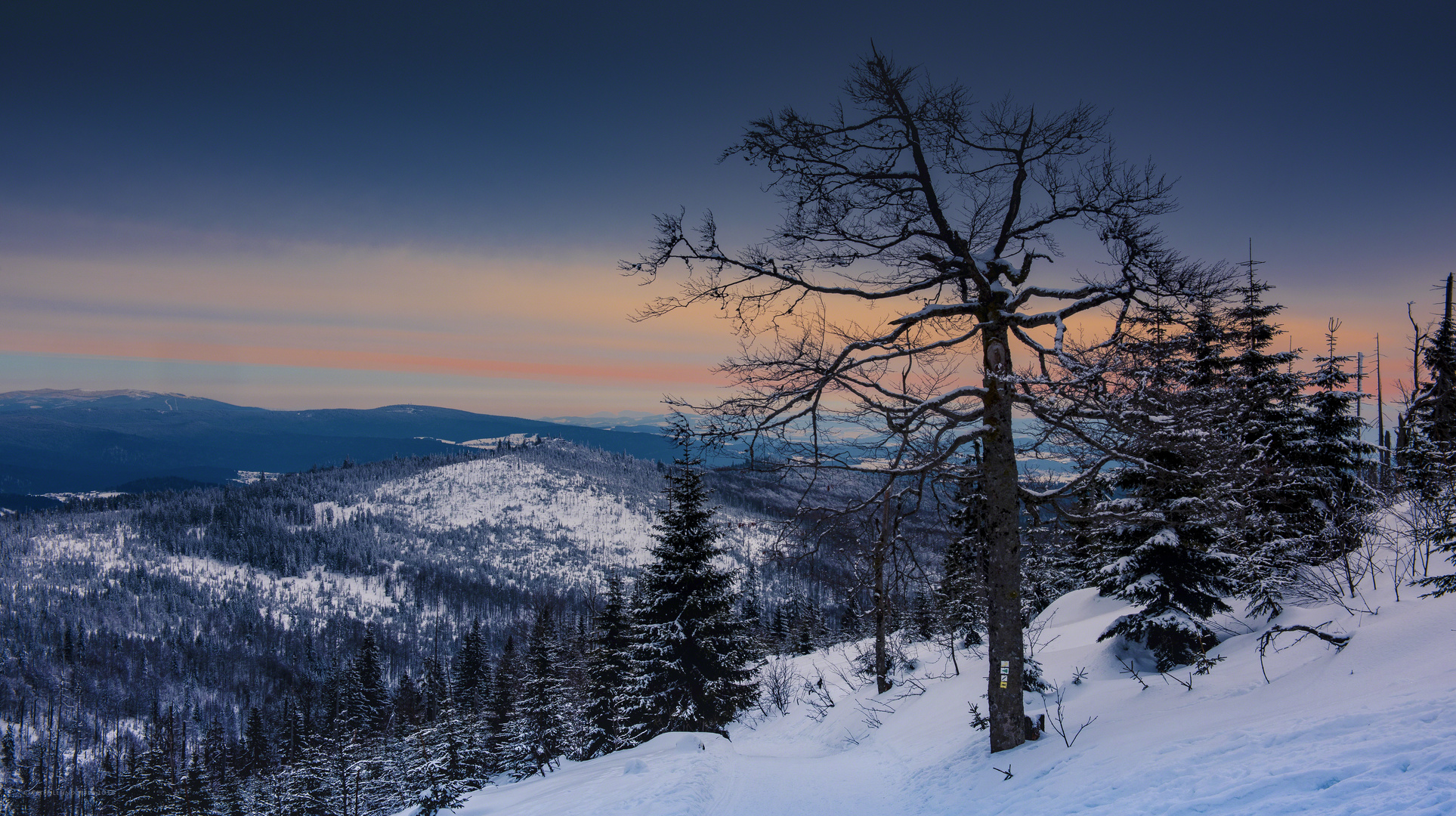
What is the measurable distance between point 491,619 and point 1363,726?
20132 cm

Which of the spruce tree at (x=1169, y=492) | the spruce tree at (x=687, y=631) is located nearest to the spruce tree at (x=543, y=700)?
the spruce tree at (x=687, y=631)

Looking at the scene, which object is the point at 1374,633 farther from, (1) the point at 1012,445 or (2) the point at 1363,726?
(1) the point at 1012,445

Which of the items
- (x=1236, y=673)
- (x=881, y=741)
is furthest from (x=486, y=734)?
(x=1236, y=673)

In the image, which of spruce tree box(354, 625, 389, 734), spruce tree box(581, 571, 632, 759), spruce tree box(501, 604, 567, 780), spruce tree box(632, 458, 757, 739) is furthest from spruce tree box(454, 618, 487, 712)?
spruce tree box(632, 458, 757, 739)

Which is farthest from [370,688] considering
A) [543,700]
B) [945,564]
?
[945,564]

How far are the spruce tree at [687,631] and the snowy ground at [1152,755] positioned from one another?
4739mm

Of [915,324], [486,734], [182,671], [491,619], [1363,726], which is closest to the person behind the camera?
[1363,726]

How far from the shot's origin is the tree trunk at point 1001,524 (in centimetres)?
661

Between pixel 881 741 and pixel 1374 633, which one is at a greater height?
pixel 1374 633

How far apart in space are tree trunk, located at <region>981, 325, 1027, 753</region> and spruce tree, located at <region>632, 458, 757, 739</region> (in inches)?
437

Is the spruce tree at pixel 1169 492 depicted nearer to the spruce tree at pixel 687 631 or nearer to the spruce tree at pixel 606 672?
the spruce tree at pixel 687 631

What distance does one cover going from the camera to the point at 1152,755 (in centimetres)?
553

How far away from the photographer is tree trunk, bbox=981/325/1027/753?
6613 millimetres

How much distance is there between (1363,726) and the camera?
177 inches
